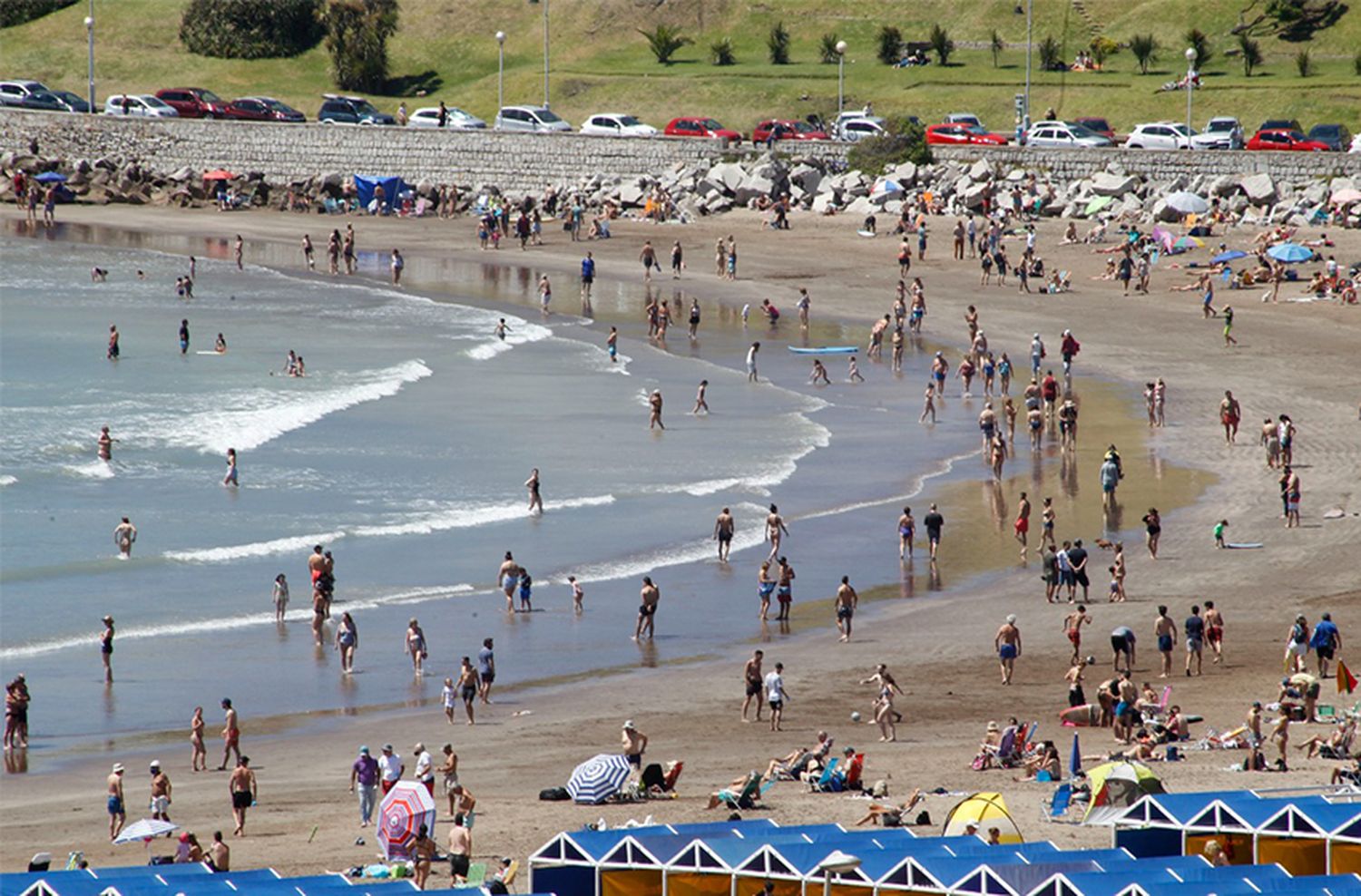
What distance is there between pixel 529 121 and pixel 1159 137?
871 inches

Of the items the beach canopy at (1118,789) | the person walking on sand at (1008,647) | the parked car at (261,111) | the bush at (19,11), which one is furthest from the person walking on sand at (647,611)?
the bush at (19,11)

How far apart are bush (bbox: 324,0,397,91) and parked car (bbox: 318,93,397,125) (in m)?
5.27

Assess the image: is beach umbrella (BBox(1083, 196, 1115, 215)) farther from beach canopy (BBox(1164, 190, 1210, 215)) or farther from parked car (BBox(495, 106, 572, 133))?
parked car (BBox(495, 106, 572, 133))

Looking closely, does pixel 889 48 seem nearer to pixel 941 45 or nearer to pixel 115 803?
pixel 941 45

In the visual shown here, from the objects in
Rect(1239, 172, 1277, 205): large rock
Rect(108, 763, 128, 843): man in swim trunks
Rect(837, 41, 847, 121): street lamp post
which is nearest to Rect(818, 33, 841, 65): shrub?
Rect(837, 41, 847, 121): street lamp post

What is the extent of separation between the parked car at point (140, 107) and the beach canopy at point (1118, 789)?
6236 cm

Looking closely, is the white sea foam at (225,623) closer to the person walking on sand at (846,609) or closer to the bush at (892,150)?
the person walking on sand at (846,609)

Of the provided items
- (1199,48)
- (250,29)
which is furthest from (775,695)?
(250,29)

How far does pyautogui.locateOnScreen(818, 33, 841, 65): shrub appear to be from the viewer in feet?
239

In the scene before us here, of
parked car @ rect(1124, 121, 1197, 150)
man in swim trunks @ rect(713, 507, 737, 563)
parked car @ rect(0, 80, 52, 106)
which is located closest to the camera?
man in swim trunks @ rect(713, 507, 737, 563)

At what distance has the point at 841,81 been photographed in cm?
6562

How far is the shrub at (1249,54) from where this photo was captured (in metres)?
65.9

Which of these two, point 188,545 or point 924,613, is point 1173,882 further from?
point 188,545

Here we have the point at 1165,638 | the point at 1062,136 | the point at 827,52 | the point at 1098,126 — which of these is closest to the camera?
the point at 1165,638
